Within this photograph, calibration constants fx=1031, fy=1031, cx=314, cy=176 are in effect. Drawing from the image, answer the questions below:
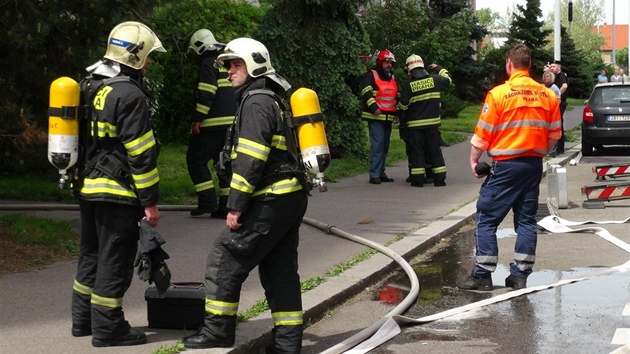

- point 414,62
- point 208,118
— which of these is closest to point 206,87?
point 208,118

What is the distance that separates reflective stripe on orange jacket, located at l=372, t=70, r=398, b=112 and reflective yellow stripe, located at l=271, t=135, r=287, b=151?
9.21 metres

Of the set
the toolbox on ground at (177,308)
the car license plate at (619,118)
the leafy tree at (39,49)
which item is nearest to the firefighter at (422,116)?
the leafy tree at (39,49)

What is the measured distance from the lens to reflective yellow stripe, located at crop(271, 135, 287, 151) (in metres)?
6.14

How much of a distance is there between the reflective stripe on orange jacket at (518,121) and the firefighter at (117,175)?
3.11 m

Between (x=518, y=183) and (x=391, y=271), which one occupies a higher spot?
(x=518, y=183)

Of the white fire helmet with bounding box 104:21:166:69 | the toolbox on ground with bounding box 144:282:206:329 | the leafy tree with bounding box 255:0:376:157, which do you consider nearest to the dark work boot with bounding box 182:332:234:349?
the toolbox on ground with bounding box 144:282:206:329

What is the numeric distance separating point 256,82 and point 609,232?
6.34 m

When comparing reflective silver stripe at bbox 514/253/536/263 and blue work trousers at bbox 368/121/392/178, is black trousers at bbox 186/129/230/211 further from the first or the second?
blue work trousers at bbox 368/121/392/178

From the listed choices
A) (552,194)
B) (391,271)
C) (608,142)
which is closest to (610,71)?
(608,142)

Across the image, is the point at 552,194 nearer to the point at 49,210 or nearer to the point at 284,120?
the point at 49,210

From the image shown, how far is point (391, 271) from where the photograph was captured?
927cm

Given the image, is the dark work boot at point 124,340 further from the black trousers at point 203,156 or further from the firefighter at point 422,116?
the firefighter at point 422,116

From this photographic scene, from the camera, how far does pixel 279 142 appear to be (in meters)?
6.16

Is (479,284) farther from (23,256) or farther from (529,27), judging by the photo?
(529,27)
